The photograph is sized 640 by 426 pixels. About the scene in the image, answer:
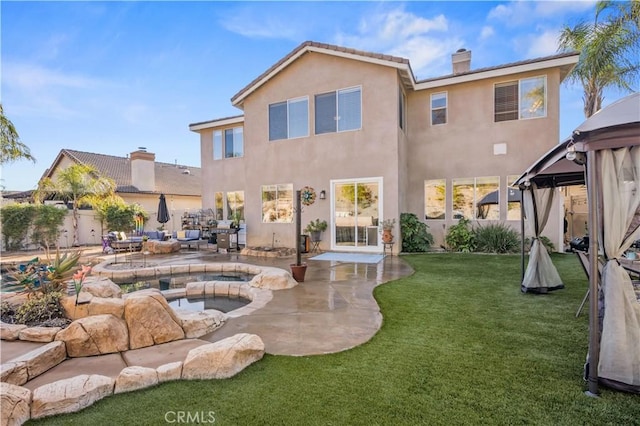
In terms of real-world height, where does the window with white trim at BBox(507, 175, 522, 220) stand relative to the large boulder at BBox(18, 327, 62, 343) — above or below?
above

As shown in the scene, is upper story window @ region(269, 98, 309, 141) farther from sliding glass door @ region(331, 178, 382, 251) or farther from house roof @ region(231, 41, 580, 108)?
sliding glass door @ region(331, 178, 382, 251)

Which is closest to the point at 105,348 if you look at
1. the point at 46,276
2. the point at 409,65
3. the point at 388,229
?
the point at 46,276

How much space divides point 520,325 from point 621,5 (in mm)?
14824

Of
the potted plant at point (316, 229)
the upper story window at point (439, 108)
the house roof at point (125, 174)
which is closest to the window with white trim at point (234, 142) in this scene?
the potted plant at point (316, 229)

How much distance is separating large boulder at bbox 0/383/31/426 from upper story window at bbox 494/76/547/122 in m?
14.0

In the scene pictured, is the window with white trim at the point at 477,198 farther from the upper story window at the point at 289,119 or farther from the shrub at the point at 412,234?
the upper story window at the point at 289,119

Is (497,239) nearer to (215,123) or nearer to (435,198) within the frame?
(435,198)

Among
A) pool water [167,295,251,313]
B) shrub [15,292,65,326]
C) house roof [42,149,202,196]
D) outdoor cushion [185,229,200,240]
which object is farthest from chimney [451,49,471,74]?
house roof [42,149,202,196]

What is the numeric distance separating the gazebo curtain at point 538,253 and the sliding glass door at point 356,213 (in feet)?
18.1

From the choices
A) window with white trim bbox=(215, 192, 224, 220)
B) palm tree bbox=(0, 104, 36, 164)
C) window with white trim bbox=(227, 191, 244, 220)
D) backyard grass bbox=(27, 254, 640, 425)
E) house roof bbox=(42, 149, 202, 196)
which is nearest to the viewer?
backyard grass bbox=(27, 254, 640, 425)

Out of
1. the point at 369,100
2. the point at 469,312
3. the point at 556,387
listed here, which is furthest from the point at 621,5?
the point at 556,387

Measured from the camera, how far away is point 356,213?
12180mm

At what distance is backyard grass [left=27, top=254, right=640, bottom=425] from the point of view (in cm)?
271

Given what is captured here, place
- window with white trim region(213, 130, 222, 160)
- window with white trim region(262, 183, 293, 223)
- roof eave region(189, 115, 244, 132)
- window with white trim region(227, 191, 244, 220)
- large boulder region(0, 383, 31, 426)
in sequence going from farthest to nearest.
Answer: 1. window with white trim region(213, 130, 222, 160)
2. window with white trim region(227, 191, 244, 220)
3. roof eave region(189, 115, 244, 132)
4. window with white trim region(262, 183, 293, 223)
5. large boulder region(0, 383, 31, 426)
